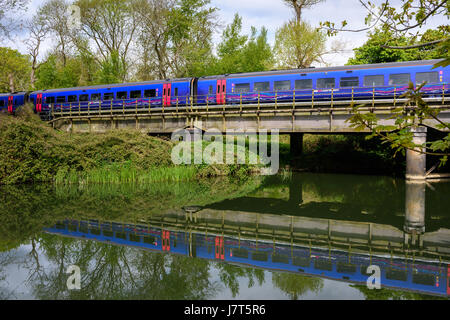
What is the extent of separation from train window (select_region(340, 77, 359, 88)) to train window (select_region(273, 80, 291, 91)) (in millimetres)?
2951

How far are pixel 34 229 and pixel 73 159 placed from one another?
389 inches

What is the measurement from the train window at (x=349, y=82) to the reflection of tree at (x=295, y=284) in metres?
15.8

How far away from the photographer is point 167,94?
77.7 ft

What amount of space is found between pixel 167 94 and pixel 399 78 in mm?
13958

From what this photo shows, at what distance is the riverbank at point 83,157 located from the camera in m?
16.8

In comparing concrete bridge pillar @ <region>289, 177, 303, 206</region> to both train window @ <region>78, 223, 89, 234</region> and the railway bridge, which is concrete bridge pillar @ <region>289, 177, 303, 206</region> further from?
train window @ <region>78, 223, 89, 234</region>

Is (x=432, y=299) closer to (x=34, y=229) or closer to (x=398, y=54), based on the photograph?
(x=34, y=229)

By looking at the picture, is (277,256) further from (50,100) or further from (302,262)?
(50,100)

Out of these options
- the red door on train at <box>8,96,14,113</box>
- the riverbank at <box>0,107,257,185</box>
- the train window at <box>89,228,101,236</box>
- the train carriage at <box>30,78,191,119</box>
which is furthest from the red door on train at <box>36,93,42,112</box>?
the train window at <box>89,228,101,236</box>

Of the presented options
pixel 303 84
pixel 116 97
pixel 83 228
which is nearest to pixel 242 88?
pixel 303 84

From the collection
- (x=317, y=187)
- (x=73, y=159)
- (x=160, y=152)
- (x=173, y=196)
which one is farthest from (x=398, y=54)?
(x=73, y=159)

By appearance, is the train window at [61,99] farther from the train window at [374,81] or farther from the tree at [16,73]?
the train window at [374,81]

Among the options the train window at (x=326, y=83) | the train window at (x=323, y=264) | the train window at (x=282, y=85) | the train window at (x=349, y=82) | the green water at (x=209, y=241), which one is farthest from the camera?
the train window at (x=282, y=85)

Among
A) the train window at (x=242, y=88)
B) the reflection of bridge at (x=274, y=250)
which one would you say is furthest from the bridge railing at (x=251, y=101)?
the reflection of bridge at (x=274, y=250)
